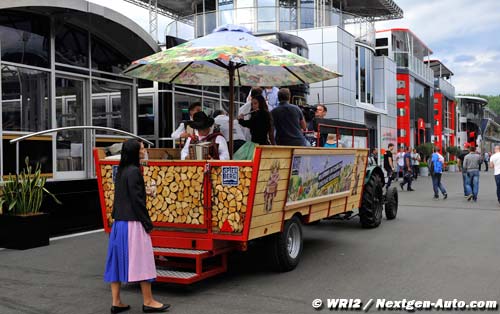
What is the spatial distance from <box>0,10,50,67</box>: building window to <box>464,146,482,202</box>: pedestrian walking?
13199 mm

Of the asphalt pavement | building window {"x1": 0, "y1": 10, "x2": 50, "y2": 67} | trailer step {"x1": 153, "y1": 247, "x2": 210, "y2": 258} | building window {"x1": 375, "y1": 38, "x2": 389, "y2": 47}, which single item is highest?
building window {"x1": 375, "y1": 38, "x2": 389, "y2": 47}

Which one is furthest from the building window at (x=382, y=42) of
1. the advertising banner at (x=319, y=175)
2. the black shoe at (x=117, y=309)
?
the black shoe at (x=117, y=309)

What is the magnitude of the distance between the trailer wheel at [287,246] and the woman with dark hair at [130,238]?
194 centimetres

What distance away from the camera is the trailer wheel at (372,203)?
414 inches

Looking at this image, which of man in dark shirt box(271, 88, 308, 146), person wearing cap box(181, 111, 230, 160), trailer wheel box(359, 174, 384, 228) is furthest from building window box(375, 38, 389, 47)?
person wearing cap box(181, 111, 230, 160)

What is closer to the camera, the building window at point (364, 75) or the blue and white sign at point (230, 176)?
the blue and white sign at point (230, 176)

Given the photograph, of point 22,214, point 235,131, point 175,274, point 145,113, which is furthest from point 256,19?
point 175,274

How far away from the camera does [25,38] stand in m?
11.1

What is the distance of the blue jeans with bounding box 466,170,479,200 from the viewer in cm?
1747

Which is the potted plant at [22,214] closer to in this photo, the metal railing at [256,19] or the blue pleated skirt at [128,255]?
the blue pleated skirt at [128,255]

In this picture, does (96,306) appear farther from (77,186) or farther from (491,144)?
(491,144)

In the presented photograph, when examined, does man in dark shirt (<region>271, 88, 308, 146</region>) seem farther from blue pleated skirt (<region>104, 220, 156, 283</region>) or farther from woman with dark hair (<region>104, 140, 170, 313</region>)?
blue pleated skirt (<region>104, 220, 156, 283</region>)

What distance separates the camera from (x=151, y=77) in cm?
818

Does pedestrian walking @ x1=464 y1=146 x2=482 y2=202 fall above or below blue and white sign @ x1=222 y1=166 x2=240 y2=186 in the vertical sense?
below
